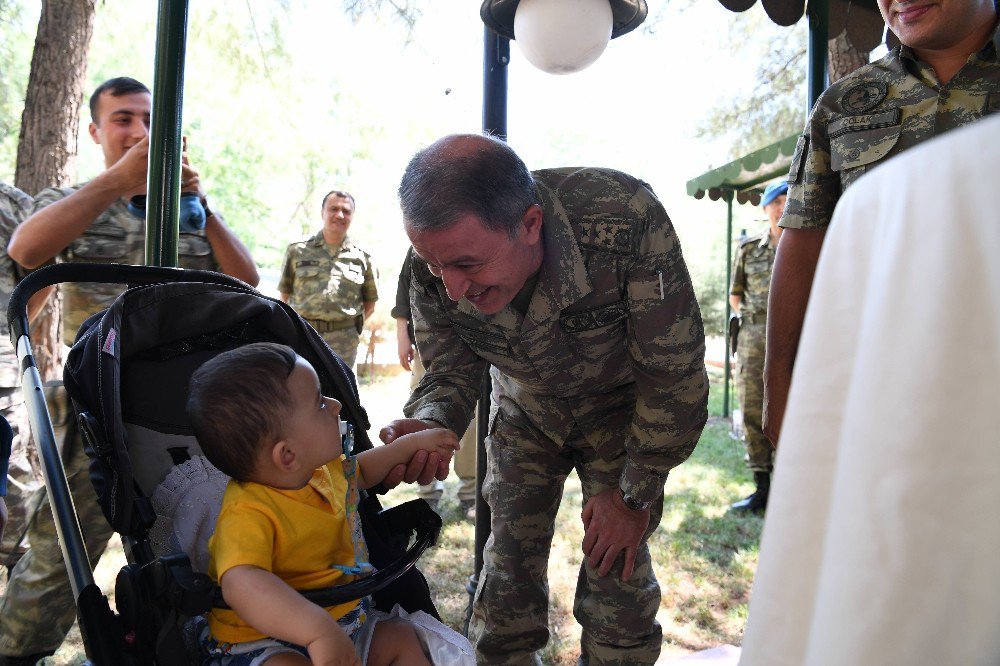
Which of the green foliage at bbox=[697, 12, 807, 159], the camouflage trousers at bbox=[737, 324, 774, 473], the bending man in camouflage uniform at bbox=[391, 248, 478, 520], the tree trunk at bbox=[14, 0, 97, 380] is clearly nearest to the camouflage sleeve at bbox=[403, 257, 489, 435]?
the bending man in camouflage uniform at bbox=[391, 248, 478, 520]

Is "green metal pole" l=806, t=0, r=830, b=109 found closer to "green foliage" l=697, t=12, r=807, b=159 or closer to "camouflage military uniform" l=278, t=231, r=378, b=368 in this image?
"camouflage military uniform" l=278, t=231, r=378, b=368

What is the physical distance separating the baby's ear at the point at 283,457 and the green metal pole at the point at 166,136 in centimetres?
94

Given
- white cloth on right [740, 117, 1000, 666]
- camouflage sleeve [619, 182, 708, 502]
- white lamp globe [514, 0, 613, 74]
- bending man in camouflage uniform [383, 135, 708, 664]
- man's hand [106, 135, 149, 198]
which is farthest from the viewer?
white lamp globe [514, 0, 613, 74]

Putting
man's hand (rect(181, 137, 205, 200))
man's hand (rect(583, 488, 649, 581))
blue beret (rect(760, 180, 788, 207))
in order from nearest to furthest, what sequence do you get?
man's hand (rect(583, 488, 649, 581)) < man's hand (rect(181, 137, 205, 200)) < blue beret (rect(760, 180, 788, 207))

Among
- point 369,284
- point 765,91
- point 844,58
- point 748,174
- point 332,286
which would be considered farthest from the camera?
point 765,91

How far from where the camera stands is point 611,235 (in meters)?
1.93

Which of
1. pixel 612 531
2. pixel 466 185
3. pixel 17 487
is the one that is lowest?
pixel 17 487

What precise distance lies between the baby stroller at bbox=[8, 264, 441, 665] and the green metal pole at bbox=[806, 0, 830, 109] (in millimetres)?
2166

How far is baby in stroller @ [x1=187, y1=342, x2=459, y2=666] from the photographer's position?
1.35 meters

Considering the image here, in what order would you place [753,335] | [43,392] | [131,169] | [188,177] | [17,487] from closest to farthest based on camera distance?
[43,392] < [131,169] < [188,177] < [17,487] < [753,335]

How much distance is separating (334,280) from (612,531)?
452 centimetres

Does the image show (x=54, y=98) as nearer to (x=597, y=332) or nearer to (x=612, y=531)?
(x=597, y=332)

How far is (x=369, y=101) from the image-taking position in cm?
1547

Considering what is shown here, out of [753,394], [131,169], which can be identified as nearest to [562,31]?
[131,169]
